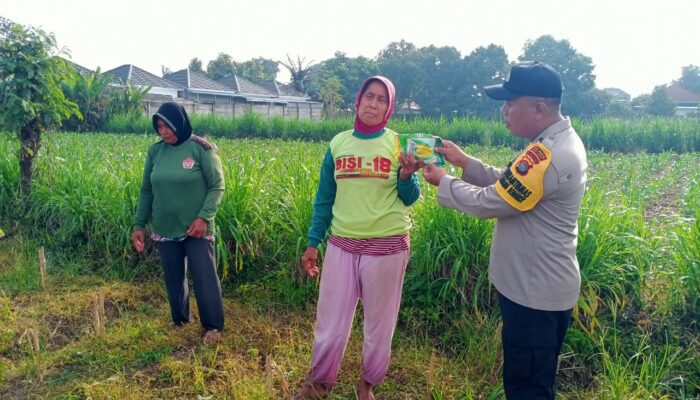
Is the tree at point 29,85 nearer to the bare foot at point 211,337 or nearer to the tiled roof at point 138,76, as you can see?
the bare foot at point 211,337

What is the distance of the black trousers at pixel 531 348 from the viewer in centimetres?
188

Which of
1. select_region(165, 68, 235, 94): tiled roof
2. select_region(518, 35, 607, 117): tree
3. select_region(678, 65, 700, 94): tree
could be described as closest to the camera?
select_region(165, 68, 235, 94): tiled roof

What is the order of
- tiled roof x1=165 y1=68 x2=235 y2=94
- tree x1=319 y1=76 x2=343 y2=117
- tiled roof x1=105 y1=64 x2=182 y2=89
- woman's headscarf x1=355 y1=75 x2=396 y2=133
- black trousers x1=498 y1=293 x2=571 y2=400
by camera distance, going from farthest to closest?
tiled roof x1=165 y1=68 x2=235 y2=94 < tree x1=319 y1=76 x2=343 y2=117 < tiled roof x1=105 y1=64 x2=182 y2=89 < woman's headscarf x1=355 y1=75 x2=396 y2=133 < black trousers x1=498 y1=293 x2=571 y2=400

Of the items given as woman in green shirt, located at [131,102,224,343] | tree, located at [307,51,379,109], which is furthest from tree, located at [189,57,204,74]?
woman in green shirt, located at [131,102,224,343]

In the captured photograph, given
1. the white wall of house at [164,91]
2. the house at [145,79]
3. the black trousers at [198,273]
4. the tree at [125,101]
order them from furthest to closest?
the house at [145,79]
the white wall of house at [164,91]
the tree at [125,101]
the black trousers at [198,273]

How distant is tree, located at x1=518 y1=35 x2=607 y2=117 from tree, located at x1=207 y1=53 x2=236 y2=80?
2528 centimetres

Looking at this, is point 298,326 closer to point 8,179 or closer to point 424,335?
point 424,335

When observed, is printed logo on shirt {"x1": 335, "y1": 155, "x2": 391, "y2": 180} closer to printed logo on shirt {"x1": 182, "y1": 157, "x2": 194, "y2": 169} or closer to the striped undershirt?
the striped undershirt

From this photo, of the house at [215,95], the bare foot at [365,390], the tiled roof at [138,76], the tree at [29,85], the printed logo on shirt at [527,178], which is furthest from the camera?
the tiled roof at [138,76]

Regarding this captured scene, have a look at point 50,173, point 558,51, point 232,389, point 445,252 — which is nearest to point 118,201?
point 50,173

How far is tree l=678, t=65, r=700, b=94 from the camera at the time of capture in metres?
50.5

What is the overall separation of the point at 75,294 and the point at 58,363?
1055 mm

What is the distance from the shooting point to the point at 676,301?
290 cm

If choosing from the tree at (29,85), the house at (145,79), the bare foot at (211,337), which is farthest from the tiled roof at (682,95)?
the bare foot at (211,337)
